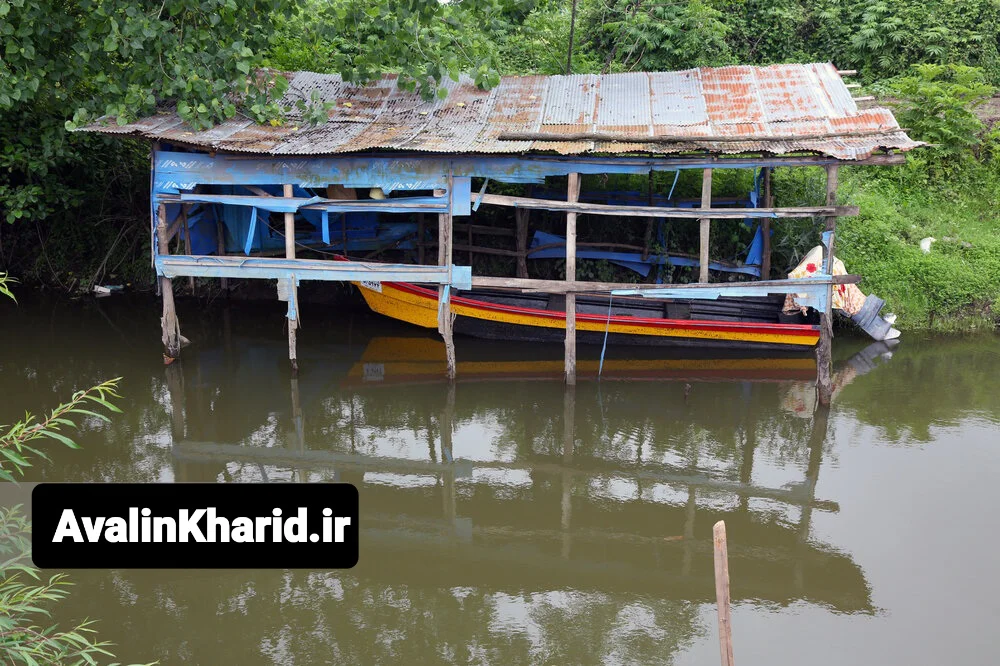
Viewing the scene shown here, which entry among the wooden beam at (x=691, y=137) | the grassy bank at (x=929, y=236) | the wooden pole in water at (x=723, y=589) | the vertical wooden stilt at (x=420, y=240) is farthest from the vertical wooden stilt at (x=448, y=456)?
the grassy bank at (x=929, y=236)

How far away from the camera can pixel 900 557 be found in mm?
6848

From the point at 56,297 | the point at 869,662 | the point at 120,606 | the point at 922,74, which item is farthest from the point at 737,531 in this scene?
the point at 56,297

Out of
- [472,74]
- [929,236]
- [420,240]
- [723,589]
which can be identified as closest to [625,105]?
[472,74]

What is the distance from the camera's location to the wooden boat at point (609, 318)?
37.2ft

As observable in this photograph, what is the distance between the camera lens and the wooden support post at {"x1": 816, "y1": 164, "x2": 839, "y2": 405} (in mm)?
9320

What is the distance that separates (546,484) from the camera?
26.7ft

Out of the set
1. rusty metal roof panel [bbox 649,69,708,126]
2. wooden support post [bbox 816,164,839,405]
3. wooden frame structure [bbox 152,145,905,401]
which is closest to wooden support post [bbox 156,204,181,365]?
wooden frame structure [bbox 152,145,905,401]

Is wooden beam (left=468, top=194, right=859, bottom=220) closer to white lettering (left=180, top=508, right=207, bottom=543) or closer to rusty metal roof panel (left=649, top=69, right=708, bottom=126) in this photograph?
rusty metal roof panel (left=649, top=69, right=708, bottom=126)

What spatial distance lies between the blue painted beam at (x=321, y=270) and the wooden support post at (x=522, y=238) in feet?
8.40

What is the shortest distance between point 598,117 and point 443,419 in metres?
4.00

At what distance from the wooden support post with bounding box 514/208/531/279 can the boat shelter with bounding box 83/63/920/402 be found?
182 cm

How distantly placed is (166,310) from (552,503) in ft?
18.2

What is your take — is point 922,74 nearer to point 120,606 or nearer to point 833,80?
point 833,80

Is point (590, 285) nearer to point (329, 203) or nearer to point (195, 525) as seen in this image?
point (329, 203)
